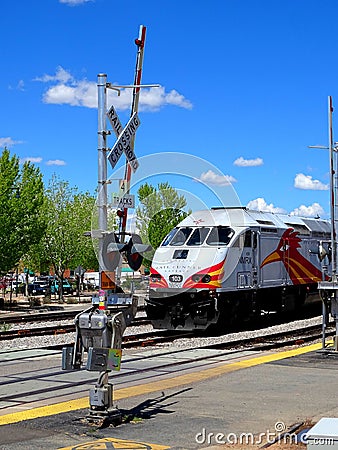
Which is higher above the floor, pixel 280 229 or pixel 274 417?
pixel 280 229

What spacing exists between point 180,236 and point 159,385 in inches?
410

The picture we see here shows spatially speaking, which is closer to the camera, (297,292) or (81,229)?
(297,292)

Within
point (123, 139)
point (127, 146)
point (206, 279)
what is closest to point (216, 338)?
point (206, 279)

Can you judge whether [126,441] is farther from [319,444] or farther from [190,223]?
[190,223]

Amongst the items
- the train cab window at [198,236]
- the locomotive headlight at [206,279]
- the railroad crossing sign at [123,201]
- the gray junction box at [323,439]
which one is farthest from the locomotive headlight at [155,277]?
the gray junction box at [323,439]

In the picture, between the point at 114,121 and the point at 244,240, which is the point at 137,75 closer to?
the point at 114,121

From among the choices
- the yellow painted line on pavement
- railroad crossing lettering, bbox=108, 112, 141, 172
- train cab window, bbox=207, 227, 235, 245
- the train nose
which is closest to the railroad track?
the train nose

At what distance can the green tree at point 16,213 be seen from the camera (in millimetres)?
36906

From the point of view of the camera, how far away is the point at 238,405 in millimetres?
9484

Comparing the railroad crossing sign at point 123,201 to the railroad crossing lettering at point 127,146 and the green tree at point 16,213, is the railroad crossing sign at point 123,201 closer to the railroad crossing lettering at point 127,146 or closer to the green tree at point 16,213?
the railroad crossing lettering at point 127,146

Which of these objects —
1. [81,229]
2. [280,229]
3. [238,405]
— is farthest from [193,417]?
[81,229]

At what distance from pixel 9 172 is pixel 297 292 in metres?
19.9

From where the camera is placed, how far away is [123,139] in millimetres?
8852

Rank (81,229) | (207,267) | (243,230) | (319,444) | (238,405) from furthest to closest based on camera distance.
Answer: (81,229)
(243,230)
(207,267)
(238,405)
(319,444)
